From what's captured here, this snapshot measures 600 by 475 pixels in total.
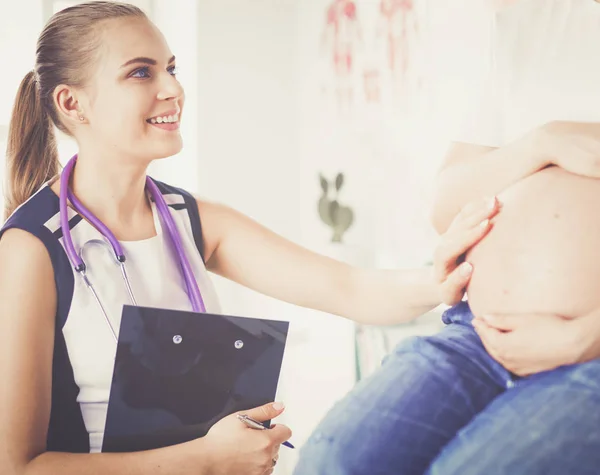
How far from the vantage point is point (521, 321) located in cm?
94

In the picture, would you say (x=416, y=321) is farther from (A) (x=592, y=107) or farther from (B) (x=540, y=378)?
(A) (x=592, y=107)

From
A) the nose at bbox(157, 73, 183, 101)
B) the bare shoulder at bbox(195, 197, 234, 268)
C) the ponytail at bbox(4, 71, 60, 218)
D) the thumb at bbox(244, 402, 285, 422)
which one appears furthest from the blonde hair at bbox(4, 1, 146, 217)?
the thumb at bbox(244, 402, 285, 422)

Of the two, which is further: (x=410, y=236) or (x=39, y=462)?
(x=410, y=236)

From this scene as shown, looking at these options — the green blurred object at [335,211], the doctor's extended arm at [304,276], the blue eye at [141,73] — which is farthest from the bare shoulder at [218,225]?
the blue eye at [141,73]

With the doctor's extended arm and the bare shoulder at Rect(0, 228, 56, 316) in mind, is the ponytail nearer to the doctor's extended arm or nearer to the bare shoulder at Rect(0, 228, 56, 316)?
the bare shoulder at Rect(0, 228, 56, 316)

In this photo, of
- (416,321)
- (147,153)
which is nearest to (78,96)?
(147,153)

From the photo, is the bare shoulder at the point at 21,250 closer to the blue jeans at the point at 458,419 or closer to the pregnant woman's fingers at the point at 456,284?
the blue jeans at the point at 458,419

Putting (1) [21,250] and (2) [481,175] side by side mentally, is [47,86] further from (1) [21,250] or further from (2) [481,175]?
(2) [481,175]

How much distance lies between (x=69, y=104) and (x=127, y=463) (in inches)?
Result: 22.2

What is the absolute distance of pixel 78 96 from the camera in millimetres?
1120

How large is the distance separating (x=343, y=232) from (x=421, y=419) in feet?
1.40

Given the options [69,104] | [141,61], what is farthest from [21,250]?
[141,61]

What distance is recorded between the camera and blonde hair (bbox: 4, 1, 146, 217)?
110cm

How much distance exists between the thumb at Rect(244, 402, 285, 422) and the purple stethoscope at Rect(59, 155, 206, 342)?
0.62 feet
